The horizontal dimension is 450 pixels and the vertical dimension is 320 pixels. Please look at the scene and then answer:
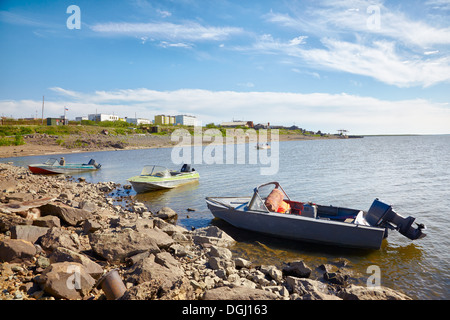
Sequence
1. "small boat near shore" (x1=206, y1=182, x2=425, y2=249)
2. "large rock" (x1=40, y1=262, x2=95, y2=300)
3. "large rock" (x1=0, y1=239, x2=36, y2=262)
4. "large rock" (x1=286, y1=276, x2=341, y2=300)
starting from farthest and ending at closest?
1. "small boat near shore" (x1=206, y1=182, x2=425, y2=249)
2. "large rock" (x1=286, y1=276, x2=341, y2=300)
3. "large rock" (x1=0, y1=239, x2=36, y2=262)
4. "large rock" (x1=40, y1=262, x2=95, y2=300)

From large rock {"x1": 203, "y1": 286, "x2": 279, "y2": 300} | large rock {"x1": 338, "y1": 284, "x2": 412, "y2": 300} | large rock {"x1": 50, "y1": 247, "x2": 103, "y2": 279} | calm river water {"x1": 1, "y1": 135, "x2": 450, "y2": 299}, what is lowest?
calm river water {"x1": 1, "y1": 135, "x2": 450, "y2": 299}

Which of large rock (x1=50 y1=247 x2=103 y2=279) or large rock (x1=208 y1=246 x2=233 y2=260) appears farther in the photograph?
large rock (x1=208 y1=246 x2=233 y2=260)

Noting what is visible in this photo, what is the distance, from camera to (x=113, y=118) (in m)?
137

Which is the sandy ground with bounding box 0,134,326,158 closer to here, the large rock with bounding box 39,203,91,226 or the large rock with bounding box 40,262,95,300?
the large rock with bounding box 39,203,91,226

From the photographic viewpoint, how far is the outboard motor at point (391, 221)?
8.99 metres

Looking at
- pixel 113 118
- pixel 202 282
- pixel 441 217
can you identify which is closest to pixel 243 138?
pixel 113 118

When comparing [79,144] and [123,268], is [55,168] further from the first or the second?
[79,144]

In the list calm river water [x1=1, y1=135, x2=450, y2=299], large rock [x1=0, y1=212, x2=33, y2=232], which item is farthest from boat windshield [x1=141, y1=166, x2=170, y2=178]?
large rock [x1=0, y1=212, x2=33, y2=232]

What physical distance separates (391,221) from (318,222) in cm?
268

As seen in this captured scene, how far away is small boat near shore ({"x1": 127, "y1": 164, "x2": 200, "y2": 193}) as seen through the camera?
737 inches

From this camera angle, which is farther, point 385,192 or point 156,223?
point 385,192

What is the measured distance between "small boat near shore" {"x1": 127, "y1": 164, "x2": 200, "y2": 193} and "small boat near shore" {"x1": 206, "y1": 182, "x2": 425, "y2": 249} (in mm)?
8265
